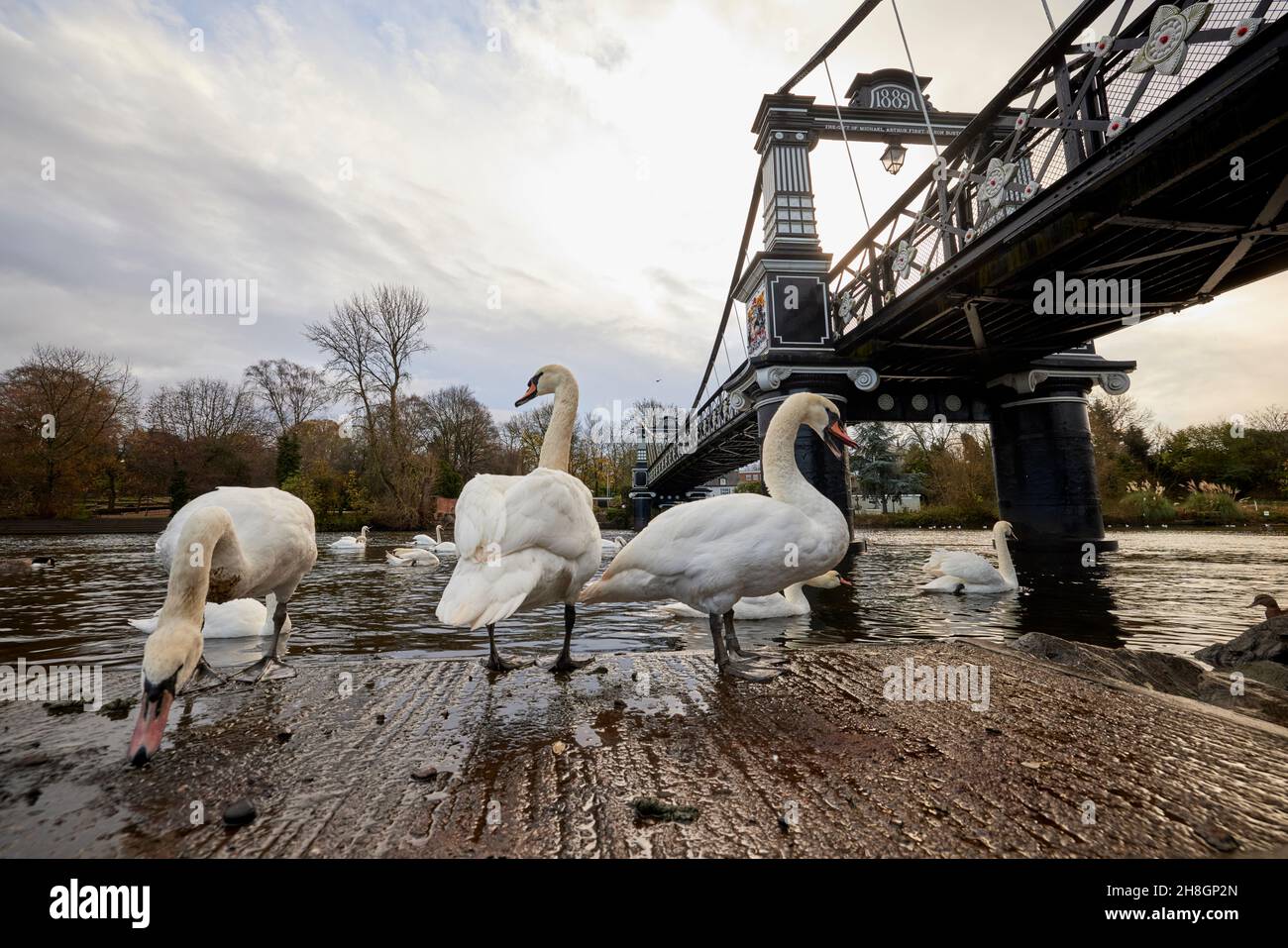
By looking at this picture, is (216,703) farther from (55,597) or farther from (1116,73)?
(1116,73)

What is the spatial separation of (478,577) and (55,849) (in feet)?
5.32

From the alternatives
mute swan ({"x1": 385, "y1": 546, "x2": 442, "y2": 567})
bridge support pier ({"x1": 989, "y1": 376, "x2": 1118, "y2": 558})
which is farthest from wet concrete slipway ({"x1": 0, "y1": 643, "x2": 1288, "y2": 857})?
bridge support pier ({"x1": 989, "y1": 376, "x2": 1118, "y2": 558})

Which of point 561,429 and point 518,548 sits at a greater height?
point 561,429

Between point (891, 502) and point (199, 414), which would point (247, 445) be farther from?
point (891, 502)

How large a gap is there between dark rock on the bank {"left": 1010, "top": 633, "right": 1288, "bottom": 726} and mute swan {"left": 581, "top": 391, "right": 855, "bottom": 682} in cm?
173

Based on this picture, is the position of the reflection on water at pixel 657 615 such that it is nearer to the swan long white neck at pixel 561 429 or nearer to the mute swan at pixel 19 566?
the mute swan at pixel 19 566

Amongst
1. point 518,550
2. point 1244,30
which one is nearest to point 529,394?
point 518,550

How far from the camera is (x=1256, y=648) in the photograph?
15.1 ft

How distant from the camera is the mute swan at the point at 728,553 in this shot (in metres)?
3.33

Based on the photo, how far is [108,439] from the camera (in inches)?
1256

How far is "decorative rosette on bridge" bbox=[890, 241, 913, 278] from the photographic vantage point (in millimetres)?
12602

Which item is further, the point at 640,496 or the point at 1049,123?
the point at 640,496

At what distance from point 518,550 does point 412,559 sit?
14252mm
